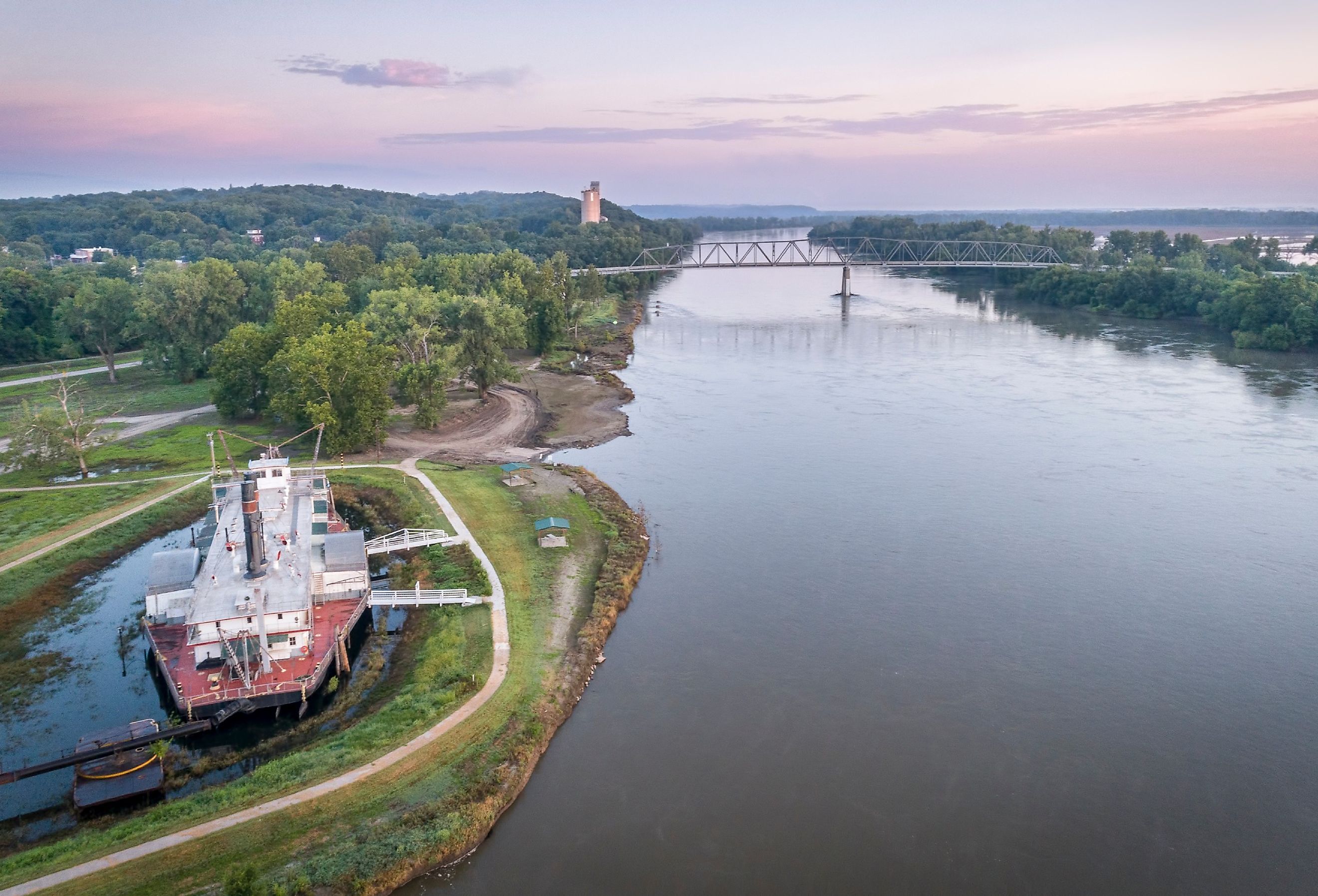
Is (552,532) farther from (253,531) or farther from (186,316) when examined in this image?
(186,316)

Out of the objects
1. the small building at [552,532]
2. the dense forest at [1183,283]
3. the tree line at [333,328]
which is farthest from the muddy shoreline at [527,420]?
the dense forest at [1183,283]

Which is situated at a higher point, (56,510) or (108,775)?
(56,510)

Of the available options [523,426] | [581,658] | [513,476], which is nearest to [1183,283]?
[523,426]

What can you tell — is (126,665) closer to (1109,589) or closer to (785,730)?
(785,730)

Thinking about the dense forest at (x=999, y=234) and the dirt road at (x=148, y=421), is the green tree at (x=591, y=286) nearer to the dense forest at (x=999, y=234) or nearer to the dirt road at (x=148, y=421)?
the dirt road at (x=148, y=421)

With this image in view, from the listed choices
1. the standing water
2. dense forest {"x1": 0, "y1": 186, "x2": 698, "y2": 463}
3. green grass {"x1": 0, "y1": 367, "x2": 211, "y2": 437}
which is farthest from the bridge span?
the standing water

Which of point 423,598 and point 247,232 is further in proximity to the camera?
point 247,232

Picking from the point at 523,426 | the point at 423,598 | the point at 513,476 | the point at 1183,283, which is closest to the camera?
the point at 423,598
